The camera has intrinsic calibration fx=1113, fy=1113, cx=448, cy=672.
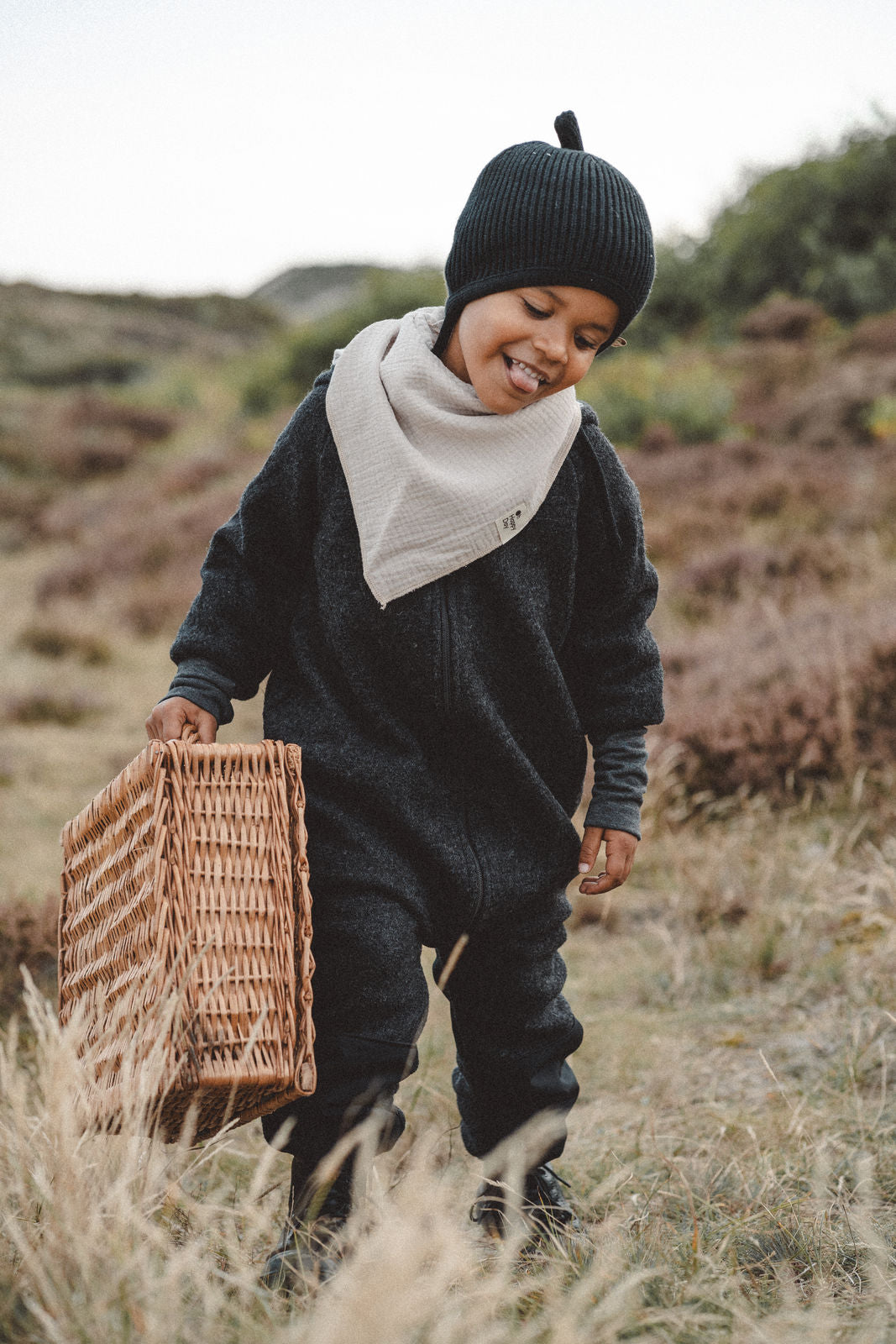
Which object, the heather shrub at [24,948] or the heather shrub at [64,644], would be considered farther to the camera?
the heather shrub at [64,644]

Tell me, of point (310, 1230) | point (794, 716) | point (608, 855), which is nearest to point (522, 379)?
point (608, 855)

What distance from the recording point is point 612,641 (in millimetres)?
1899

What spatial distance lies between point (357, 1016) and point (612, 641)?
0.75 metres

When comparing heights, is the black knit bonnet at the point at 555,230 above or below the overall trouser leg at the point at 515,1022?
above

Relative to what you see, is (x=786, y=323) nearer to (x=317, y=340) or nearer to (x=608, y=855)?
(x=317, y=340)

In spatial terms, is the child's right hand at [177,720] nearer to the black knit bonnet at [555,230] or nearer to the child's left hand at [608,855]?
the child's left hand at [608,855]

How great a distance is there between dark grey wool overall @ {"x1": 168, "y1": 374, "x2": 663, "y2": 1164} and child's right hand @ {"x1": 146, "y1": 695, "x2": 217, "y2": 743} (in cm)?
2

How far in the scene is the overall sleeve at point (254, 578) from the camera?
1.78 meters

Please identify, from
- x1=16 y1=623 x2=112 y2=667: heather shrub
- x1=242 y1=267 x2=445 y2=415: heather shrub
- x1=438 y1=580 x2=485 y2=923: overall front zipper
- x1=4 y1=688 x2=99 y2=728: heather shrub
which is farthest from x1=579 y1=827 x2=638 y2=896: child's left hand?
Result: x1=242 y1=267 x2=445 y2=415: heather shrub

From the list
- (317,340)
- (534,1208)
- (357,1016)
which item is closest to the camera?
(357,1016)

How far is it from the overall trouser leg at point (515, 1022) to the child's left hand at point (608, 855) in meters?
0.06

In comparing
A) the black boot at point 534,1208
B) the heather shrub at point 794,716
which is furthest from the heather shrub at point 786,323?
the black boot at point 534,1208

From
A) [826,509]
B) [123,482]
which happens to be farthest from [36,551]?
[826,509]

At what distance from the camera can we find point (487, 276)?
1.71 metres
